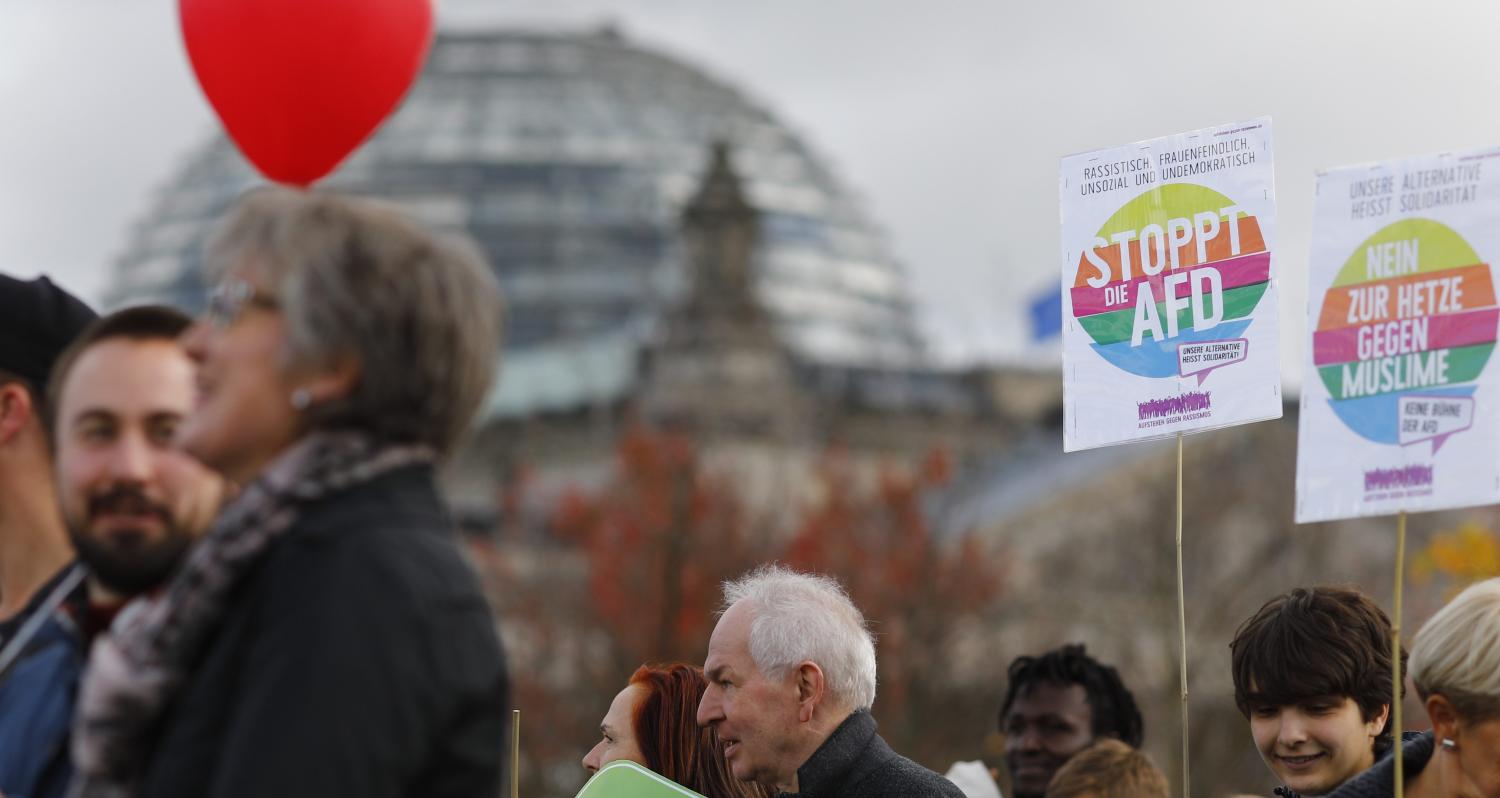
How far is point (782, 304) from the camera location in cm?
10444

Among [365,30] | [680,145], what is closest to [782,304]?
[680,145]

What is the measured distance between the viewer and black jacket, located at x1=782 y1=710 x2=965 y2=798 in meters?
6.62

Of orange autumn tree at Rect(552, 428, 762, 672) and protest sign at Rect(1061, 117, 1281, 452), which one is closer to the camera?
protest sign at Rect(1061, 117, 1281, 452)

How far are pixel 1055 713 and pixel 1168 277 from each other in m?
1.99

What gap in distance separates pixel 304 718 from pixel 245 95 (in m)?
5.57

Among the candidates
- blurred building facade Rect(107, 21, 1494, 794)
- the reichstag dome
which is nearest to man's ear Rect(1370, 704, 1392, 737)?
blurred building facade Rect(107, 21, 1494, 794)

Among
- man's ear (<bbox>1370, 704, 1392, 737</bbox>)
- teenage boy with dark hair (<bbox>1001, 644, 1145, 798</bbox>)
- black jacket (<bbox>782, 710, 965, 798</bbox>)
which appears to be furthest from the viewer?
teenage boy with dark hair (<bbox>1001, 644, 1145, 798</bbox>)

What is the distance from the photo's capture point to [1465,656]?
18.7 feet

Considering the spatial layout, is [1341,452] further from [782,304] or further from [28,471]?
[782,304]

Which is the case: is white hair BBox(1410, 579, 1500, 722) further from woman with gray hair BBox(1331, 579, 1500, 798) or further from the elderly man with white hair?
the elderly man with white hair

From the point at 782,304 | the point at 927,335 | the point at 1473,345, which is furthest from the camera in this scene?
the point at 927,335

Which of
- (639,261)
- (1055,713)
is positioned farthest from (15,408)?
(639,261)

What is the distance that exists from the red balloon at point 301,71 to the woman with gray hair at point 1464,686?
179 inches

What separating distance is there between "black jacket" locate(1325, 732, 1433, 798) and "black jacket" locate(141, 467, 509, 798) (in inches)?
103
